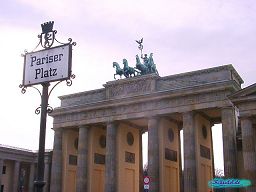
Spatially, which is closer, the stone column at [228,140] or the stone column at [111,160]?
the stone column at [228,140]

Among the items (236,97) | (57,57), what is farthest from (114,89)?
(57,57)

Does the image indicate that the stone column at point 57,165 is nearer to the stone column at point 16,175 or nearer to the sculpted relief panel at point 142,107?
the sculpted relief panel at point 142,107

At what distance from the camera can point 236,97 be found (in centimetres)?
3431

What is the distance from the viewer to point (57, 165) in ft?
176

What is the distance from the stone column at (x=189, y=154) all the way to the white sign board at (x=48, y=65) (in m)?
34.6

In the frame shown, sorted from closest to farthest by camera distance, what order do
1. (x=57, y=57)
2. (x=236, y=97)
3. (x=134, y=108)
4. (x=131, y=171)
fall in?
(x=57, y=57) < (x=236, y=97) < (x=134, y=108) < (x=131, y=171)

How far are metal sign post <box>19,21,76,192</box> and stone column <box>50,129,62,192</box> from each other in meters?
44.7

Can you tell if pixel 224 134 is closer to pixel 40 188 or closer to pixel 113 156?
pixel 113 156

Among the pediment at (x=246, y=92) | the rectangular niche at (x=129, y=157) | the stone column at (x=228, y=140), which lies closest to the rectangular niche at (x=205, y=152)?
the stone column at (x=228, y=140)

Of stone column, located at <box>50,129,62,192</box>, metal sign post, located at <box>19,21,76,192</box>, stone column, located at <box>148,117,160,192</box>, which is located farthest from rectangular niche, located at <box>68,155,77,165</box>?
metal sign post, located at <box>19,21,76,192</box>

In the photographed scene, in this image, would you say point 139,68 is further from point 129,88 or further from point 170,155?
point 170,155

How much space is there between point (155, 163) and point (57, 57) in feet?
120

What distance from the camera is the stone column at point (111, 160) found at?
157ft

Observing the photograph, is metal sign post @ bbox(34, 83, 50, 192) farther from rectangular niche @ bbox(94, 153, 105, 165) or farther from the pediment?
rectangular niche @ bbox(94, 153, 105, 165)
